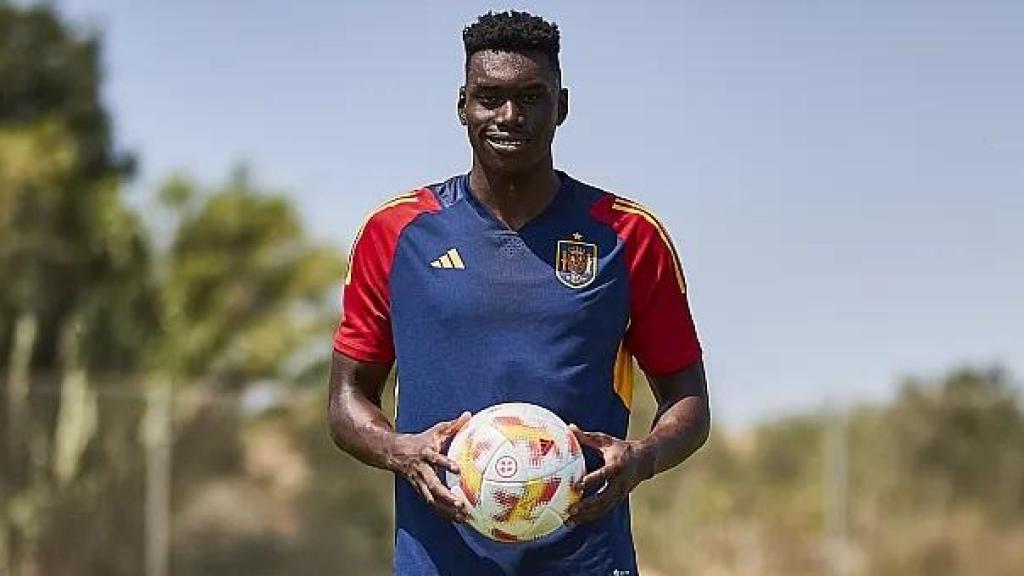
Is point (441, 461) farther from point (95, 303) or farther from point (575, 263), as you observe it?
point (95, 303)

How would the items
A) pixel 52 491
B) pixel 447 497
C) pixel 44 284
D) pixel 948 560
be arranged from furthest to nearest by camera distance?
pixel 44 284, pixel 52 491, pixel 948 560, pixel 447 497

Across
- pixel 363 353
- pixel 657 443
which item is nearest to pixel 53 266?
pixel 363 353

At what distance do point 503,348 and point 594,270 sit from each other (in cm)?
30

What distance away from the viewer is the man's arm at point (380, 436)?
4.22 meters

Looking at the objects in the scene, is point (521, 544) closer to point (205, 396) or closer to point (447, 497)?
point (447, 497)

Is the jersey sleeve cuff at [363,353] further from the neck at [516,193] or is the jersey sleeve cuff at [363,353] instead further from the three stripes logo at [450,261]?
the neck at [516,193]

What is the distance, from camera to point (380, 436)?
4.50m

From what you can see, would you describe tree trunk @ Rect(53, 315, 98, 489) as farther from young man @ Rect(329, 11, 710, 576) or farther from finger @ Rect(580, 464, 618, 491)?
finger @ Rect(580, 464, 618, 491)

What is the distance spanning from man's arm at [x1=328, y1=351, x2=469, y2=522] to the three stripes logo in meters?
0.35

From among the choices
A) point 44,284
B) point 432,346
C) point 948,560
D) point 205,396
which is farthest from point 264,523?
point 432,346

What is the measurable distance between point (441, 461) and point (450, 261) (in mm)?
585

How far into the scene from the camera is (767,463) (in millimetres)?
19938

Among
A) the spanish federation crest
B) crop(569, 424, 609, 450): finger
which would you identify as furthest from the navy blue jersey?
crop(569, 424, 609, 450): finger

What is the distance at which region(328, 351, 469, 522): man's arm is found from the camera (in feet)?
13.8
